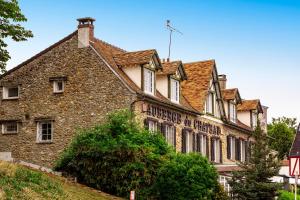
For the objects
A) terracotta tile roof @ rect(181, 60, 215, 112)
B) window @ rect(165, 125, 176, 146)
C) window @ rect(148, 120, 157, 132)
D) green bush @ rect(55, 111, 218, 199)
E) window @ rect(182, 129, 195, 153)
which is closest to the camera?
green bush @ rect(55, 111, 218, 199)

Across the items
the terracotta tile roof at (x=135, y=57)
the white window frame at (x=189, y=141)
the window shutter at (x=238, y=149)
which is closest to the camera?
the terracotta tile roof at (x=135, y=57)

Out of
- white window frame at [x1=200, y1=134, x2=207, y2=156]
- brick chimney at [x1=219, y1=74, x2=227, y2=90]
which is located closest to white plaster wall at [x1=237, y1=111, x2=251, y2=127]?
brick chimney at [x1=219, y1=74, x2=227, y2=90]

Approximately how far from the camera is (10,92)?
143ft

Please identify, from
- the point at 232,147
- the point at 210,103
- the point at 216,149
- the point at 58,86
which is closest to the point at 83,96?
the point at 58,86

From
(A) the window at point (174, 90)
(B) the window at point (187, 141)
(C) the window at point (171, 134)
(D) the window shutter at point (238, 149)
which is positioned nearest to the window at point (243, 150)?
(D) the window shutter at point (238, 149)

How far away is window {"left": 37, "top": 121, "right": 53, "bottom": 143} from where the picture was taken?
1619 inches

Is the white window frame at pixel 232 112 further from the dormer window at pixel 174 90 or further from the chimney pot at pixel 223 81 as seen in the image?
the dormer window at pixel 174 90

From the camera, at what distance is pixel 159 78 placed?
43.2 metres

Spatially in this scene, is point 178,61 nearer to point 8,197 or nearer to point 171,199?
point 171,199

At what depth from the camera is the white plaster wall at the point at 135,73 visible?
1583 inches

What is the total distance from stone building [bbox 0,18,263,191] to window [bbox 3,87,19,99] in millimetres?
63

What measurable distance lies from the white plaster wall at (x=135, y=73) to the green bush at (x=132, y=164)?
366 centimetres

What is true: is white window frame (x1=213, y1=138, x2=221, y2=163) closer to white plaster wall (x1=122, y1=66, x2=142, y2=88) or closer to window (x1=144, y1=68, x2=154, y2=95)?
window (x1=144, y1=68, x2=154, y2=95)

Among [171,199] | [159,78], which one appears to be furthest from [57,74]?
[171,199]
